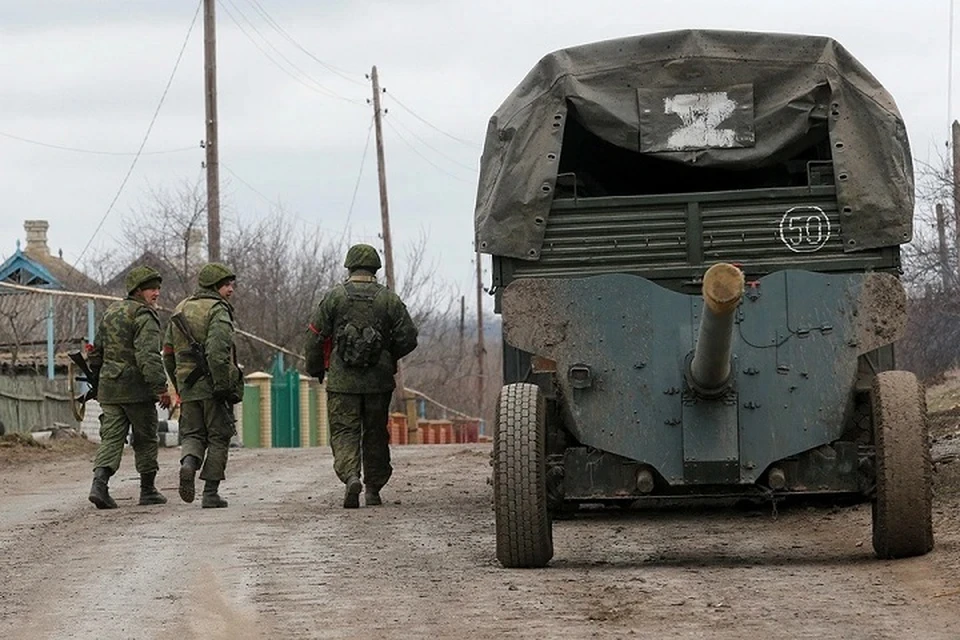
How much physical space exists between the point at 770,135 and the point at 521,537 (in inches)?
128

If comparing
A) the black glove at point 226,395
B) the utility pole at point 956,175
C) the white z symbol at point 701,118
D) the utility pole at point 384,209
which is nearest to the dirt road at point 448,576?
the black glove at point 226,395

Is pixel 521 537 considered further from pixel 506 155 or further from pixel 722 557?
pixel 506 155

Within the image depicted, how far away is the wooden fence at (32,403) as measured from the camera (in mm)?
24516

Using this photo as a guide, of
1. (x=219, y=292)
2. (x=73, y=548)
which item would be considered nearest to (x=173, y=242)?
(x=219, y=292)

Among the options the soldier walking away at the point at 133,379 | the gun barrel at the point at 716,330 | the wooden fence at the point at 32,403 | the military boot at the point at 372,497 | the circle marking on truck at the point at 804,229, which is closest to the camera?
the gun barrel at the point at 716,330

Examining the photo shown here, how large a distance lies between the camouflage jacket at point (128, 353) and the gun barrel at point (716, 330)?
578 cm

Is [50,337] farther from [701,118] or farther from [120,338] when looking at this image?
[701,118]

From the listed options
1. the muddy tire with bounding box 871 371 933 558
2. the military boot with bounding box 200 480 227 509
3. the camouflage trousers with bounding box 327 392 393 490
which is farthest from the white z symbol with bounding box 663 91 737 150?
the military boot with bounding box 200 480 227 509

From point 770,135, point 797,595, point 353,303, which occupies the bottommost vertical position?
point 797,595

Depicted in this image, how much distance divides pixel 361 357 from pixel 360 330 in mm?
192

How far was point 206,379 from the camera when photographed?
13703mm

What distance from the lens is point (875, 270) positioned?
34.6 ft

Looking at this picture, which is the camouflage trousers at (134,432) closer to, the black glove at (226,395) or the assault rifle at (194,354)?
the assault rifle at (194,354)

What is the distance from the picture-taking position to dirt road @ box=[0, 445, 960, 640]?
24.2ft
